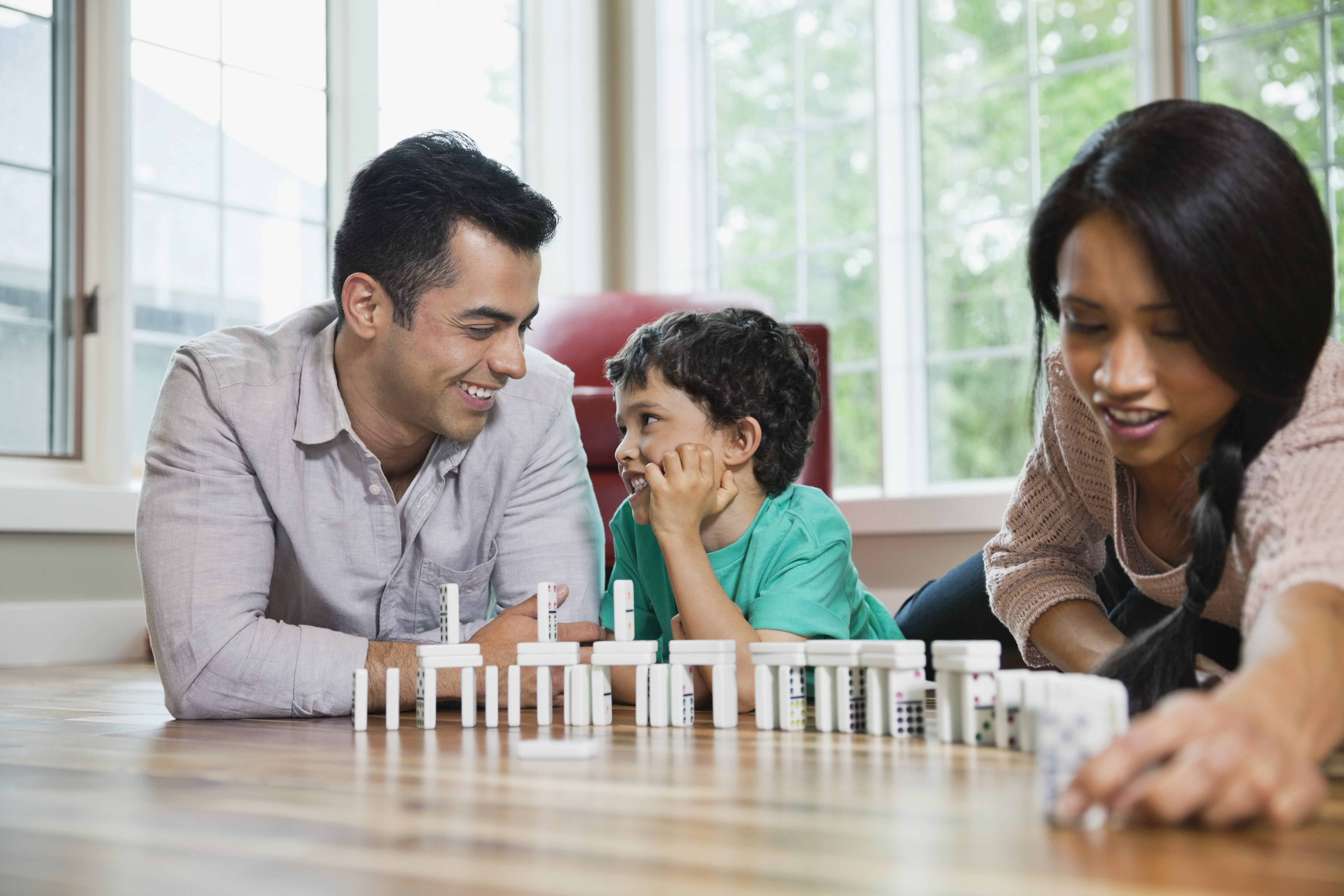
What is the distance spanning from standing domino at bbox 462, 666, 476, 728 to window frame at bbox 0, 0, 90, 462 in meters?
2.60

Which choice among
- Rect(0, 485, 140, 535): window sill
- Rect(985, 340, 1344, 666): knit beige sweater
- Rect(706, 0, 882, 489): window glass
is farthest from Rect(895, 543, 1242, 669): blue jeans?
Rect(0, 485, 140, 535): window sill

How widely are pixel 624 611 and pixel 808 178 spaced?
10.6 feet

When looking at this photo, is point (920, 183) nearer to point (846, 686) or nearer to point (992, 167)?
point (992, 167)

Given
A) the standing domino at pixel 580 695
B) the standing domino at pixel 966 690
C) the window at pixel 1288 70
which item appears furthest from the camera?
the window at pixel 1288 70

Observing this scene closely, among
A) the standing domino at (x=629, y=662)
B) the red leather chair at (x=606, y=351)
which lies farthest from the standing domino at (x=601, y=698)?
the red leather chair at (x=606, y=351)

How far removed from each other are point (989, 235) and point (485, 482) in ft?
8.65

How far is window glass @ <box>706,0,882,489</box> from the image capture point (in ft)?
14.3

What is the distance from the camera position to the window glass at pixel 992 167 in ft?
12.9

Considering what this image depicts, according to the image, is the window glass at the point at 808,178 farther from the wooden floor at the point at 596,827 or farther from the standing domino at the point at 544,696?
the wooden floor at the point at 596,827

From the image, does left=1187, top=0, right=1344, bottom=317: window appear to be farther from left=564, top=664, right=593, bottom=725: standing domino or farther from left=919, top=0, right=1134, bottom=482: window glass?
left=564, top=664, right=593, bottom=725: standing domino

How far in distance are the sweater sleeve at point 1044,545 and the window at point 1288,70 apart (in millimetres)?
2310

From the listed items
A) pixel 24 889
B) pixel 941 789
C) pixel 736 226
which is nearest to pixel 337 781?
pixel 24 889

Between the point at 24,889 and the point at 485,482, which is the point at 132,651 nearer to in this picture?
the point at 485,482

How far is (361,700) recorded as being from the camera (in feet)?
4.98
